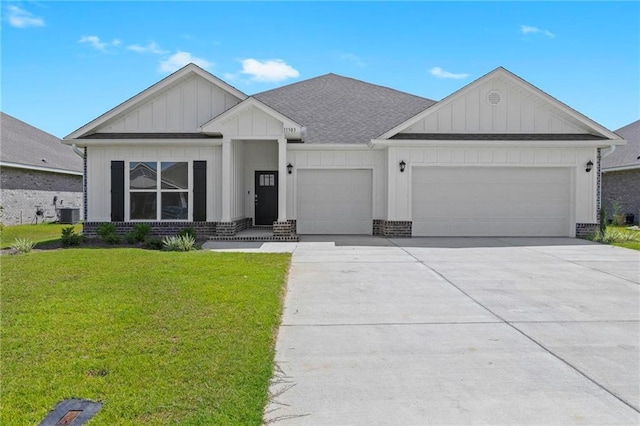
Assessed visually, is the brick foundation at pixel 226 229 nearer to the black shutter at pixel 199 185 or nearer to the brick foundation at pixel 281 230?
the black shutter at pixel 199 185

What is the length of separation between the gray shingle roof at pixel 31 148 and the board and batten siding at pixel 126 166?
7759 mm

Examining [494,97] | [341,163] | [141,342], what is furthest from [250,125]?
[141,342]

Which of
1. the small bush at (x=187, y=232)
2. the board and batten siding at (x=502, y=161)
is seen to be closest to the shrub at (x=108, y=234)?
the small bush at (x=187, y=232)

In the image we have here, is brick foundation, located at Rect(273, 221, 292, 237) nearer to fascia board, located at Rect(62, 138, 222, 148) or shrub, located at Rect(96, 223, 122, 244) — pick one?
fascia board, located at Rect(62, 138, 222, 148)

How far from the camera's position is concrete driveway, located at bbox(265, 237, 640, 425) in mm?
3258

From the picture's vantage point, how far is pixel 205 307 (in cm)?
546

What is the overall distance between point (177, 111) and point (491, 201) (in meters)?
10.6

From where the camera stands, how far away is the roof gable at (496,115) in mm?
13820

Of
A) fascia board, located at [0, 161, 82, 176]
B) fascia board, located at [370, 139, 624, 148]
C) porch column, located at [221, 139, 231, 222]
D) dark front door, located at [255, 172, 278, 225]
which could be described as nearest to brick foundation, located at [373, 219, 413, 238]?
fascia board, located at [370, 139, 624, 148]

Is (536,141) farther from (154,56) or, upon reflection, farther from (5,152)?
(5,152)

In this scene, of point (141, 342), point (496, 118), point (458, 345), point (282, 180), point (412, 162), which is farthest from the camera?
point (496, 118)

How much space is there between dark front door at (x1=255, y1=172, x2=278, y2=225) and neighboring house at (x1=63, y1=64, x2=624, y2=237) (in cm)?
153

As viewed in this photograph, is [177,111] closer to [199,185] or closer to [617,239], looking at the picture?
[199,185]

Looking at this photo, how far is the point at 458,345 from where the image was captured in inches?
179
